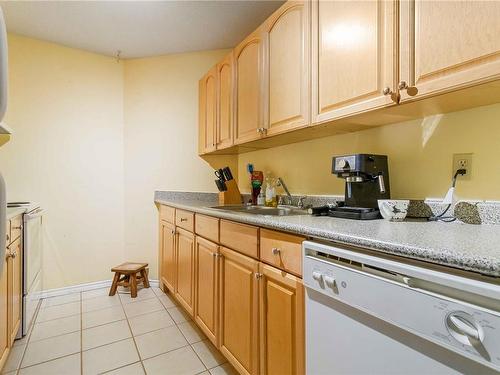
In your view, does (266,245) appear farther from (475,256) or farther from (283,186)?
(283,186)

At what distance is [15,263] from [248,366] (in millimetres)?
1510

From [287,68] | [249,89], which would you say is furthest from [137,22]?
[287,68]

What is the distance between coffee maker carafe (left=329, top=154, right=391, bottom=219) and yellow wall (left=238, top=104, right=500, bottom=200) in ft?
0.35

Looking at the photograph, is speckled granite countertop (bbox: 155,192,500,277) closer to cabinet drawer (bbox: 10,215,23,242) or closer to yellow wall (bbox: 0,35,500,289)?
yellow wall (bbox: 0,35,500,289)

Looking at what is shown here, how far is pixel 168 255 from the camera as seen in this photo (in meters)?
2.48

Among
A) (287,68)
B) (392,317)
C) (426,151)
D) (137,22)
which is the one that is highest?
(137,22)

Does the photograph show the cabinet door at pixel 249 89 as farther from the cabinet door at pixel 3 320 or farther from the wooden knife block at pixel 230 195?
the cabinet door at pixel 3 320

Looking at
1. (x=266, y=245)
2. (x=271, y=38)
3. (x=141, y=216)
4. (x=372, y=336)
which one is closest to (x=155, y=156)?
(x=141, y=216)

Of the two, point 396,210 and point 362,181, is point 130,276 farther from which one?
point 396,210

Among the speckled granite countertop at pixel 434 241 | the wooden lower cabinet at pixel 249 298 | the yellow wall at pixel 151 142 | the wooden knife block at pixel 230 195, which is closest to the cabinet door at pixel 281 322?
the wooden lower cabinet at pixel 249 298

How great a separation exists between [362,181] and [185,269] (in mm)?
1408

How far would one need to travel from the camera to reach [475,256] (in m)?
0.57

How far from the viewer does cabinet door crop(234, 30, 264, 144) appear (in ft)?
5.93

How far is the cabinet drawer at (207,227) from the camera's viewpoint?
1.60 m
